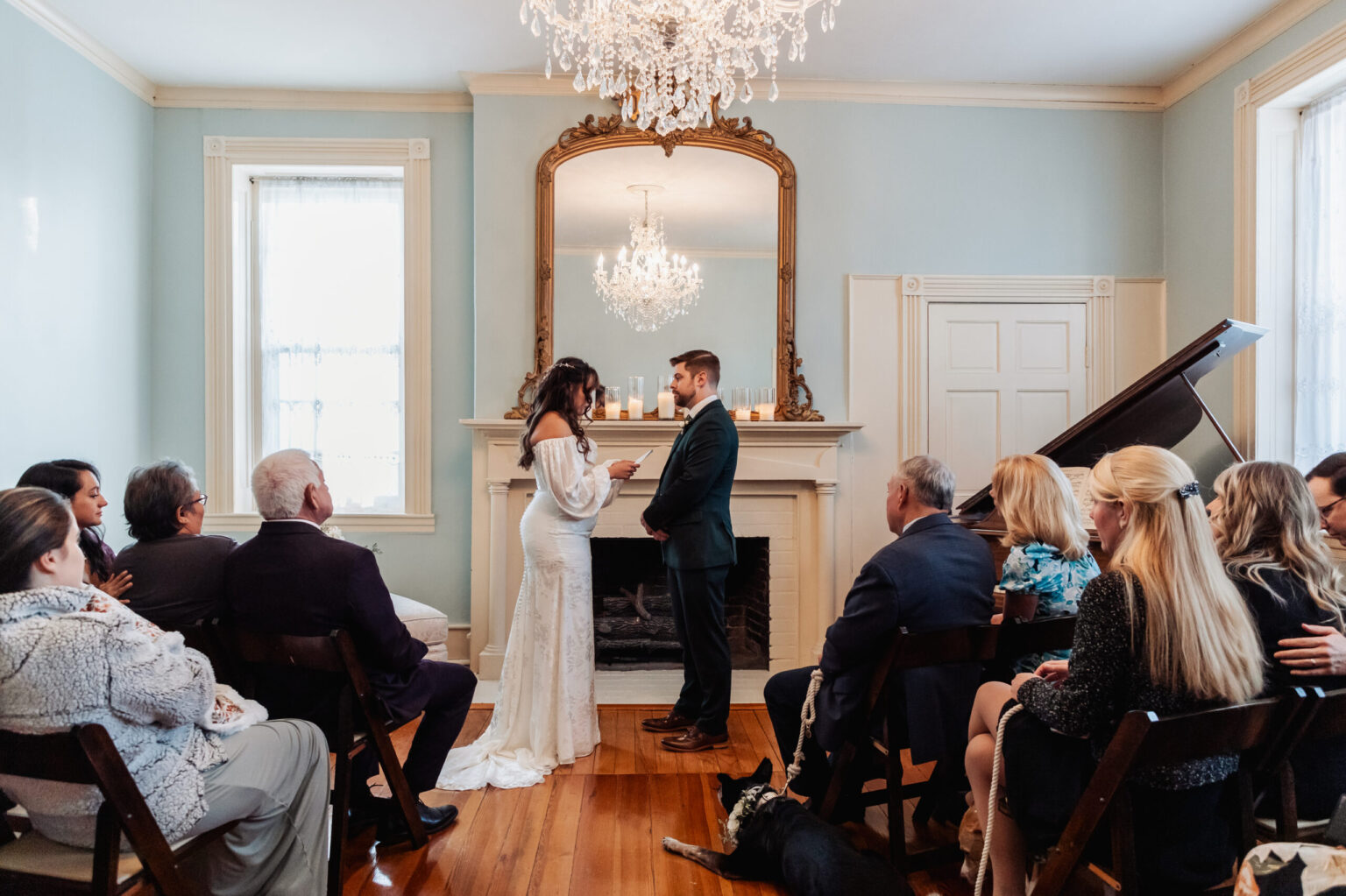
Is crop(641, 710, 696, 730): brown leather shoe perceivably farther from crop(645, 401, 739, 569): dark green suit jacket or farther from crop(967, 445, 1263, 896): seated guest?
crop(967, 445, 1263, 896): seated guest

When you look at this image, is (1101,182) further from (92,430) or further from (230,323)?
(92,430)

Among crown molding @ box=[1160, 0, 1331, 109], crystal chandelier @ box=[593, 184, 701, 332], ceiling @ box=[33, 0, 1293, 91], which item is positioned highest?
ceiling @ box=[33, 0, 1293, 91]

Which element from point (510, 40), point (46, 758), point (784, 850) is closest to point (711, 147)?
point (510, 40)

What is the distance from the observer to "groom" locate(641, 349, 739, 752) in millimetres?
3400

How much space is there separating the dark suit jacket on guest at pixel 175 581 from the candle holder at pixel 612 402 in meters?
2.28

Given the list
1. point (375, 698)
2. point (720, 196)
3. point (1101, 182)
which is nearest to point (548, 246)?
point (720, 196)

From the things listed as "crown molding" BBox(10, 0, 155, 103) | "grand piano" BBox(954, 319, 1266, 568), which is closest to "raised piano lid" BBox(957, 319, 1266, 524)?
"grand piano" BBox(954, 319, 1266, 568)

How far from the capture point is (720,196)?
4441 millimetres

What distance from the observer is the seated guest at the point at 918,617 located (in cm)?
227

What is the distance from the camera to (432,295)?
4.55 m

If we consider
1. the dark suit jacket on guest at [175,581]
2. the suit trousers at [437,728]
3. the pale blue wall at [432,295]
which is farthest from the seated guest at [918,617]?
the pale blue wall at [432,295]

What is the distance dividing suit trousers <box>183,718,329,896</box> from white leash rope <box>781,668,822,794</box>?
132cm

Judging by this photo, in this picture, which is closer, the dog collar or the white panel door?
the dog collar

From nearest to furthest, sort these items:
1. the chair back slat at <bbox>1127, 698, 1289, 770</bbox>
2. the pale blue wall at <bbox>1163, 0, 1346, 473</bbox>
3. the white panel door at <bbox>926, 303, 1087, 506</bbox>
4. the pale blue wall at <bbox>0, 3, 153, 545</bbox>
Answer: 1. the chair back slat at <bbox>1127, 698, 1289, 770</bbox>
2. the pale blue wall at <bbox>0, 3, 153, 545</bbox>
3. the pale blue wall at <bbox>1163, 0, 1346, 473</bbox>
4. the white panel door at <bbox>926, 303, 1087, 506</bbox>
